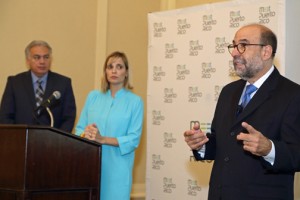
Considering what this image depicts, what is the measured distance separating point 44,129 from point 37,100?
3.59 ft

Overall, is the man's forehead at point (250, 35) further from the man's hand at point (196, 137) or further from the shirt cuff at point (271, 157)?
the shirt cuff at point (271, 157)

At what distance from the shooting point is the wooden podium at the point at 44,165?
3486mm

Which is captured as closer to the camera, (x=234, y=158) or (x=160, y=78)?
(x=234, y=158)

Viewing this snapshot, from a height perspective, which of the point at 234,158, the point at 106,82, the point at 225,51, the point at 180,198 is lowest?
the point at 180,198

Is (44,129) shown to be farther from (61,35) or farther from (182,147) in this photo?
(61,35)

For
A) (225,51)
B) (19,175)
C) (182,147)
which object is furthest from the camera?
(182,147)

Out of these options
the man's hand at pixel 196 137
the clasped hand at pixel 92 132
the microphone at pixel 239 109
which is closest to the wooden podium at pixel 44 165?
the clasped hand at pixel 92 132

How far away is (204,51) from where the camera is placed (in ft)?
17.2

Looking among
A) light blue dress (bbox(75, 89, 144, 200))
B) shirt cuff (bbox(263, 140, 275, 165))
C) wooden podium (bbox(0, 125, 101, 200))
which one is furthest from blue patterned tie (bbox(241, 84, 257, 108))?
light blue dress (bbox(75, 89, 144, 200))

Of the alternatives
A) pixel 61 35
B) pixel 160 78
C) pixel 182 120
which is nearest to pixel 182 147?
pixel 182 120

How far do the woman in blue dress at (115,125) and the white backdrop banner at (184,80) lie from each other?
39.0 inches

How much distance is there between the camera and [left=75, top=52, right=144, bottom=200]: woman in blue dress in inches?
167

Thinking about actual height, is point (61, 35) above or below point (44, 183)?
above

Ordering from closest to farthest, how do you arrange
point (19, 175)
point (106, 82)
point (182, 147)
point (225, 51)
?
point (19, 175), point (106, 82), point (225, 51), point (182, 147)
